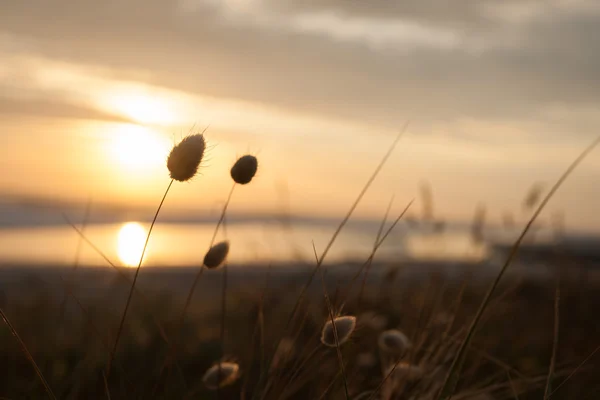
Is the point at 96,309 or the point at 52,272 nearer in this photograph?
the point at 96,309

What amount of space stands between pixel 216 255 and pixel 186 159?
0.25 meters

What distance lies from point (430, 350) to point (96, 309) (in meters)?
2.30

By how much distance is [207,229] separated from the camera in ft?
59.3

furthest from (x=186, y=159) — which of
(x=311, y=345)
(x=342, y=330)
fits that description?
(x=311, y=345)

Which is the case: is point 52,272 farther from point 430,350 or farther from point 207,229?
point 207,229

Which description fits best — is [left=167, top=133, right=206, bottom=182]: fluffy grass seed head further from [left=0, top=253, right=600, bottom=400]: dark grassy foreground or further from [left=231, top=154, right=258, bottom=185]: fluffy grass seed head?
[left=0, top=253, right=600, bottom=400]: dark grassy foreground

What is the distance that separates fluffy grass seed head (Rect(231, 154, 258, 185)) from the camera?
5.56 ft

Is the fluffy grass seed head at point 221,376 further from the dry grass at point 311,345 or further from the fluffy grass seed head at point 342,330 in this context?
the fluffy grass seed head at point 342,330

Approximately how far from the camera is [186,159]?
157 cm

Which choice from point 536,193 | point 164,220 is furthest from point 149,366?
point 164,220

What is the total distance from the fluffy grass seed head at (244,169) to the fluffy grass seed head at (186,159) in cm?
13

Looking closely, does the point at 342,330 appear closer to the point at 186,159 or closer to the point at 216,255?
the point at 216,255

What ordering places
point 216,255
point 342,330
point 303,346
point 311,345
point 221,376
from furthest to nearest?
point 303,346, point 311,345, point 221,376, point 216,255, point 342,330

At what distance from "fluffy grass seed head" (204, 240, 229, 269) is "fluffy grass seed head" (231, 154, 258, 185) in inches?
6.8
